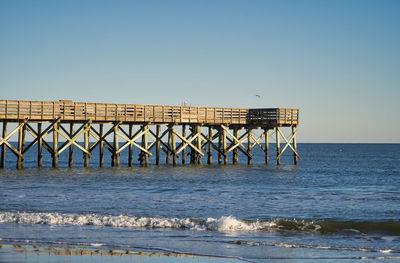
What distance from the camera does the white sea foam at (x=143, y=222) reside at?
17.6 m

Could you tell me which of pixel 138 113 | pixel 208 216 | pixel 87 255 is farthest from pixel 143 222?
pixel 138 113

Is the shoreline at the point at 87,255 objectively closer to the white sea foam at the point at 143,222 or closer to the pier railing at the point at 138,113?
the white sea foam at the point at 143,222

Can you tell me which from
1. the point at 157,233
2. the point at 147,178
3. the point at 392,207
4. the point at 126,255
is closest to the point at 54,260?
the point at 126,255

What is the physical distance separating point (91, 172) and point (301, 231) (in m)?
21.3

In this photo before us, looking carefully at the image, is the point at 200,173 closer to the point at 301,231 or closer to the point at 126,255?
the point at 301,231

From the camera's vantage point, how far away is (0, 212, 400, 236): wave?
17.6m

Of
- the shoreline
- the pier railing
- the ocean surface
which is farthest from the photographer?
the pier railing

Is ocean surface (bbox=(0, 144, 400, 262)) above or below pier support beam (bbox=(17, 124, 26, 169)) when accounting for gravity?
below

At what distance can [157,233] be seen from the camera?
54.1ft

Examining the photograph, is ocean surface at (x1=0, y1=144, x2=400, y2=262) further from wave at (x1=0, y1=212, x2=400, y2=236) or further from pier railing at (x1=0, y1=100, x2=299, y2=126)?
pier railing at (x1=0, y1=100, x2=299, y2=126)

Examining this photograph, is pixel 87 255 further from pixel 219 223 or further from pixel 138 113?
pixel 138 113

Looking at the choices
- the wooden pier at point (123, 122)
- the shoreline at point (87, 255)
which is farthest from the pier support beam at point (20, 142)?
the shoreline at point (87, 255)

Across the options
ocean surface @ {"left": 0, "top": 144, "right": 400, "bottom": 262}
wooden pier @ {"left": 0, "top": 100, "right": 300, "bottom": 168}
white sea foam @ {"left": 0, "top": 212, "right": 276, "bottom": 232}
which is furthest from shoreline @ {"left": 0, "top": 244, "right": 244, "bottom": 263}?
wooden pier @ {"left": 0, "top": 100, "right": 300, "bottom": 168}

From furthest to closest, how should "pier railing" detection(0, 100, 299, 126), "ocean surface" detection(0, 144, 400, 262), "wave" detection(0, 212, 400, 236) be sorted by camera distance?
"pier railing" detection(0, 100, 299, 126) → "wave" detection(0, 212, 400, 236) → "ocean surface" detection(0, 144, 400, 262)
